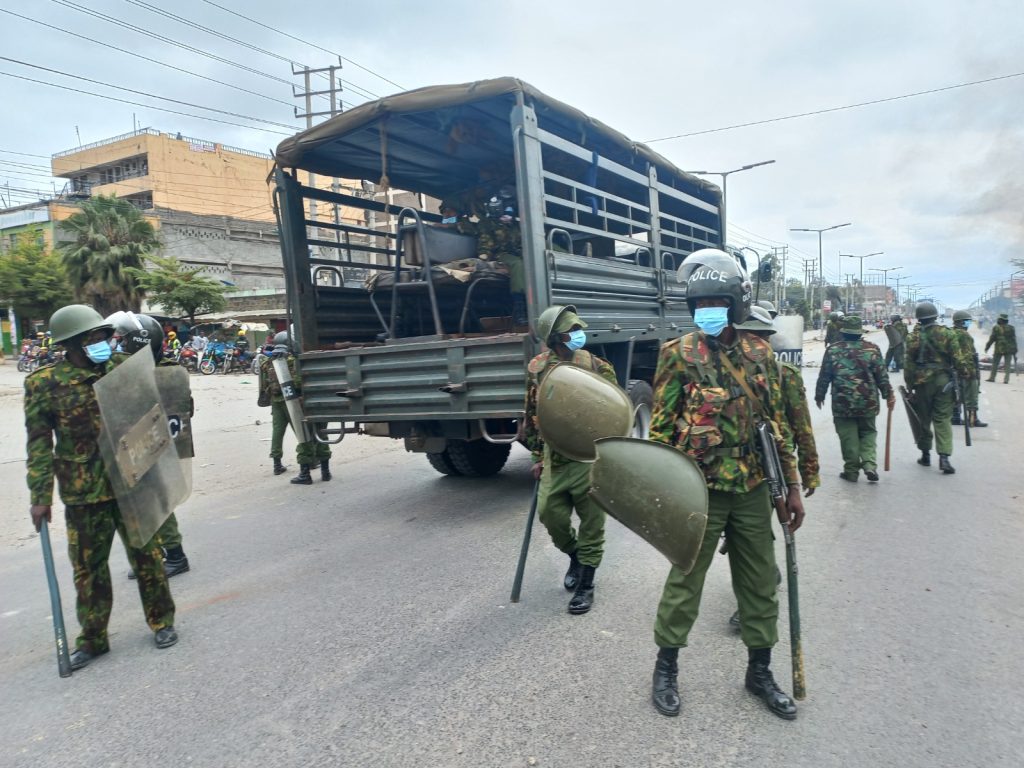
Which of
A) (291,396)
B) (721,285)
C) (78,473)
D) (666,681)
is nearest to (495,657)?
(666,681)

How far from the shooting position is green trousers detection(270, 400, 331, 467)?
273 inches

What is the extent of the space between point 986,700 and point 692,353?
1754mm

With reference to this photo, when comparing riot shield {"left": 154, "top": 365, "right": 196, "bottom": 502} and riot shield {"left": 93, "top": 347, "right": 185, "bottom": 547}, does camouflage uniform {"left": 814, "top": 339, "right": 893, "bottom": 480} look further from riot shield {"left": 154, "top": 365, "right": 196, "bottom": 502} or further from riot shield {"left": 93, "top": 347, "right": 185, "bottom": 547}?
riot shield {"left": 93, "top": 347, "right": 185, "bottom": 547}

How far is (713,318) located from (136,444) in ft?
8.86

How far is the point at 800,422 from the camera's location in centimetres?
277

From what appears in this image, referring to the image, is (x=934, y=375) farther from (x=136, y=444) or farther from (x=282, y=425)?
(x=136, y=444)

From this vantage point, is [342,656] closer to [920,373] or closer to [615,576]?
[615,576]

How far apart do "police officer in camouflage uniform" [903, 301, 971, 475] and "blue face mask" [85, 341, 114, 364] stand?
6837mm

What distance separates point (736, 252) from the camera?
8117mm

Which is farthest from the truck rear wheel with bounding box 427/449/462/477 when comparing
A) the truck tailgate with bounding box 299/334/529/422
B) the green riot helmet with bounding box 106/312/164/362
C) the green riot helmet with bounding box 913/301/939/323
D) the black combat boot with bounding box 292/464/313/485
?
the green riot helmet with bounding box 913/301/939/323

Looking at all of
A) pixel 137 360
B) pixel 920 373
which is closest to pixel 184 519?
pixel 137 360

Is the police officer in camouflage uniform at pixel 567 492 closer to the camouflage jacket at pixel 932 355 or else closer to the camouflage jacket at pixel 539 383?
the camouflage jacket at pixel 539 383

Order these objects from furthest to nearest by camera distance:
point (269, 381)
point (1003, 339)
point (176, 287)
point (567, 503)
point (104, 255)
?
point (176, 287), point (104, 255), point (1003, 339), point (269, 381), point (567, 503)

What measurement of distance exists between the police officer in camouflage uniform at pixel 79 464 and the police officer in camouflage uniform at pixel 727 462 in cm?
251
